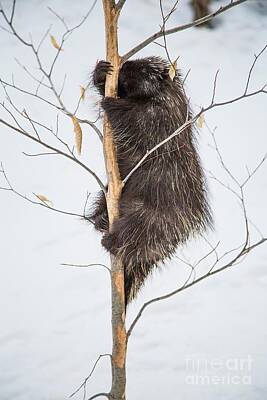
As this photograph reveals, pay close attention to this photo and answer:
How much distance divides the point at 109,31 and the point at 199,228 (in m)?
0.91

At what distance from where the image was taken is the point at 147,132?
2.32 m

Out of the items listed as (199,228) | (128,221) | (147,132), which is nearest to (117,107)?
(147,132)

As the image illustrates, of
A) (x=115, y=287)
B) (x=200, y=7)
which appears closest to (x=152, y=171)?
(x=115, y=287)

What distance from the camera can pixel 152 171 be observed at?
2318 mm

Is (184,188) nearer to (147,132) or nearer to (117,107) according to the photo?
(147,132)

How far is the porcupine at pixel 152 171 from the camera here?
218 cm

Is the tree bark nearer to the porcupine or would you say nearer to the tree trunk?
the porcupine

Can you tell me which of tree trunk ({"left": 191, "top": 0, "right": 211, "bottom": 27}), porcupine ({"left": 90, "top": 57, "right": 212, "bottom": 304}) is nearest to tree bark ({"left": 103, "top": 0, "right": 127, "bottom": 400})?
porcupine ({"left": 90, "top": 57, "right": 212, "bottom": 304})

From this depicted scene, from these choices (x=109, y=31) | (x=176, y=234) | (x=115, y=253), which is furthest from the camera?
(x=176, y=234)

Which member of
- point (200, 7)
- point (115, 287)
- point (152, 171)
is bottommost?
point (115, 287)

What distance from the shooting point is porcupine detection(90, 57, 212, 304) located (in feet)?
7.16

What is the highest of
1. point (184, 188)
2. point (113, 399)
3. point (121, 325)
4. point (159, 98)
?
point (159, 98)

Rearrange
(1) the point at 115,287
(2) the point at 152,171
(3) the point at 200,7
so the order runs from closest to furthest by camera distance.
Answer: (1) the point at 115,287 < (2) the point at 152,171 < (3) the point at 200,7

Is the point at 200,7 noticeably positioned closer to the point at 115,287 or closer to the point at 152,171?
the point at 152,171
